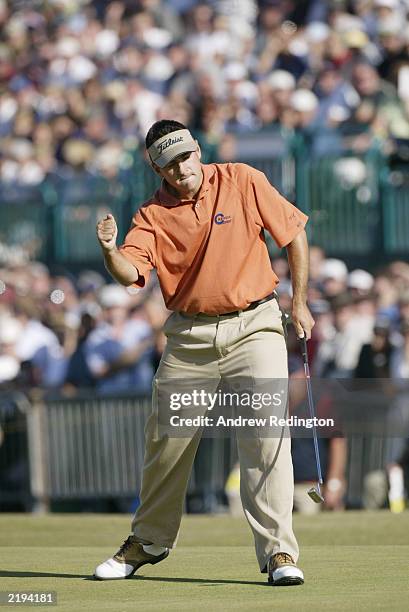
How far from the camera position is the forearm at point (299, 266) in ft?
25.6

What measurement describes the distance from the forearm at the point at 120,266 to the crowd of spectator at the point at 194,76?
10.3 metres

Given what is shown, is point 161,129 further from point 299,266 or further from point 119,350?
point 119,350

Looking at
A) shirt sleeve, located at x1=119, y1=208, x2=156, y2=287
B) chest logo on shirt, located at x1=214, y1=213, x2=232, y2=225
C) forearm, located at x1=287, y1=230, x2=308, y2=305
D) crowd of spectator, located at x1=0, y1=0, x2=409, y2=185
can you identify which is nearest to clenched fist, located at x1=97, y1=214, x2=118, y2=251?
shirt sleeve, located at x1=119, y1=208, x2=156, y2=287

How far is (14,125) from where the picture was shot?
23297 millimetres

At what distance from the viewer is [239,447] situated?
25.9 ft

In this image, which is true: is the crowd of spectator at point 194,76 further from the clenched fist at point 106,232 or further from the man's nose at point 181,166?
the clenched fist at point 106,232

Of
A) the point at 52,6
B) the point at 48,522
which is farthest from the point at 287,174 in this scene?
the point at 52,6

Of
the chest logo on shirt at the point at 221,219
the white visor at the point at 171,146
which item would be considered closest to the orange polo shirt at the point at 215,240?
the chest logo on shirt at the point at 221,219

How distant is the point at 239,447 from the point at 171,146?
155 centimetres

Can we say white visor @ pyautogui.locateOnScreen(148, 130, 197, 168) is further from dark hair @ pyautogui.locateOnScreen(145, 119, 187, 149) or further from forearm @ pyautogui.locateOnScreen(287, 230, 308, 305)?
forearm @ pyautogui.locateOnScreen(287, 230, 308, 305)

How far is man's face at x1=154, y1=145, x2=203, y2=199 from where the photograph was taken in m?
7.85

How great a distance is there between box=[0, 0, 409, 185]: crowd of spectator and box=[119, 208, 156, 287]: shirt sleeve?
400 inches

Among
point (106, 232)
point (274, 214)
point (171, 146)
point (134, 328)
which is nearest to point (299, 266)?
point (274, 214)

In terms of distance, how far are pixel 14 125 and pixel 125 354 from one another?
7761mm
